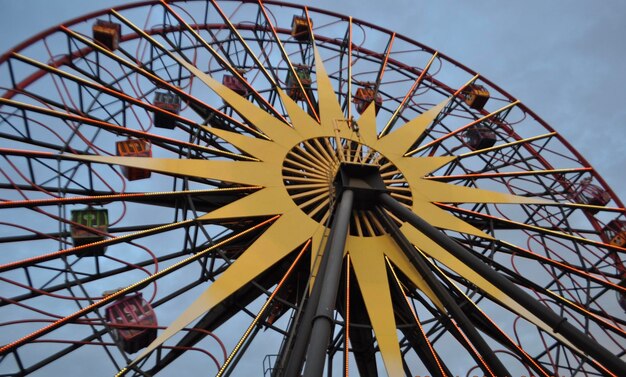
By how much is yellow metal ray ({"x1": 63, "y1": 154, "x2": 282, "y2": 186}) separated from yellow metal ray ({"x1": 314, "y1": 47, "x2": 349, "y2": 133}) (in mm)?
2642

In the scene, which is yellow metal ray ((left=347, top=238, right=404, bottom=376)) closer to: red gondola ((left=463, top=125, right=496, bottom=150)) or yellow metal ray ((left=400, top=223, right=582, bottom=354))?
yellow metal ray ((left=400, top=223, right=582, bottom=354))

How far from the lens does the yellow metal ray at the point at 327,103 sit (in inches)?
568

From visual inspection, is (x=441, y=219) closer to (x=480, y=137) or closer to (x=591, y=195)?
(x=480, y=137)

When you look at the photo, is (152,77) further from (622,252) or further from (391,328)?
(622,252)

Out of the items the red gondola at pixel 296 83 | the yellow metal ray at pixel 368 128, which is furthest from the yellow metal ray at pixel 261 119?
the red gondola at pixel 296 83

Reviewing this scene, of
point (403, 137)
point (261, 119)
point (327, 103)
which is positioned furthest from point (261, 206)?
point (403, 137)

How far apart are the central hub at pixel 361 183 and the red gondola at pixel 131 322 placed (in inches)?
170

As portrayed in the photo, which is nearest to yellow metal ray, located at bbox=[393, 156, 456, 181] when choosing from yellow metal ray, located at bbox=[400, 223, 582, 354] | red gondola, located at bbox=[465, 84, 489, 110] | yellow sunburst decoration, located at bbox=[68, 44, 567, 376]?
yellow sunburst decoration, located at bbox=[68, 44, 567, 376]

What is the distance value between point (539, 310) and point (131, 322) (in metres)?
6.55

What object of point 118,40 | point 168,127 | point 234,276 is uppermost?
point 118,40

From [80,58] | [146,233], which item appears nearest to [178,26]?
[80,58]

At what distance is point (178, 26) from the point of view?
16906 millimetres

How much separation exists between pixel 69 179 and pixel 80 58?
14.2ft

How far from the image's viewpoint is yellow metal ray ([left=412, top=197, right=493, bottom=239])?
1273 centimetres
